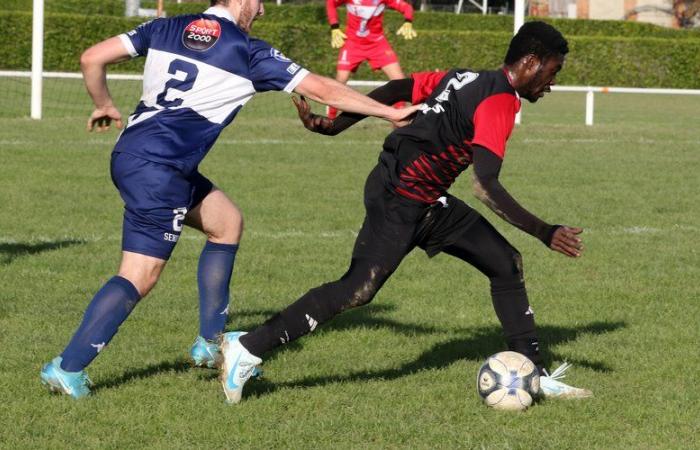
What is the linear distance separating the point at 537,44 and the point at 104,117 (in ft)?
7.25

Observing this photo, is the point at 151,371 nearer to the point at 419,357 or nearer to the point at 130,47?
the point at 419,357

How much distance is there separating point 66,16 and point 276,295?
25509 mm

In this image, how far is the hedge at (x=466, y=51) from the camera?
108ft

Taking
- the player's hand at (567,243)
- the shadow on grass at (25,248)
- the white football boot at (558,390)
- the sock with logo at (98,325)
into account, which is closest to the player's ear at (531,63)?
the player's hand at (567,243)

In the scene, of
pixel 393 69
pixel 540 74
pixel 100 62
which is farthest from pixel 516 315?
pixel 393 69

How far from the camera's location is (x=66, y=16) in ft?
107

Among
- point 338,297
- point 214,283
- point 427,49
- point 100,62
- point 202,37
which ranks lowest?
point 427,49

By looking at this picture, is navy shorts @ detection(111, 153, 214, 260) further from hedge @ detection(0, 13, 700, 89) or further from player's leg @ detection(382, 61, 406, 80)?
hedge @ detection(0, 13, 700, 89)

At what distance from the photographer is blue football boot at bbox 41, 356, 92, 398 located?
5.97 meters

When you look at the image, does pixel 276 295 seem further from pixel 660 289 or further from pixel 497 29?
pixel 497 29

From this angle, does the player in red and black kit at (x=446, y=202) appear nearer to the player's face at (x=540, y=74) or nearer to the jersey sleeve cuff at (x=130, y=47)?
the player's face at (x=540, y=74)

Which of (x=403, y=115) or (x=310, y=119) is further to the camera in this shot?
(x=310, y=119)

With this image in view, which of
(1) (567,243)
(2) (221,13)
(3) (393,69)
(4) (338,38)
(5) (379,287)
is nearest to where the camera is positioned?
(1) (567,243)

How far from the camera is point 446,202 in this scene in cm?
626
